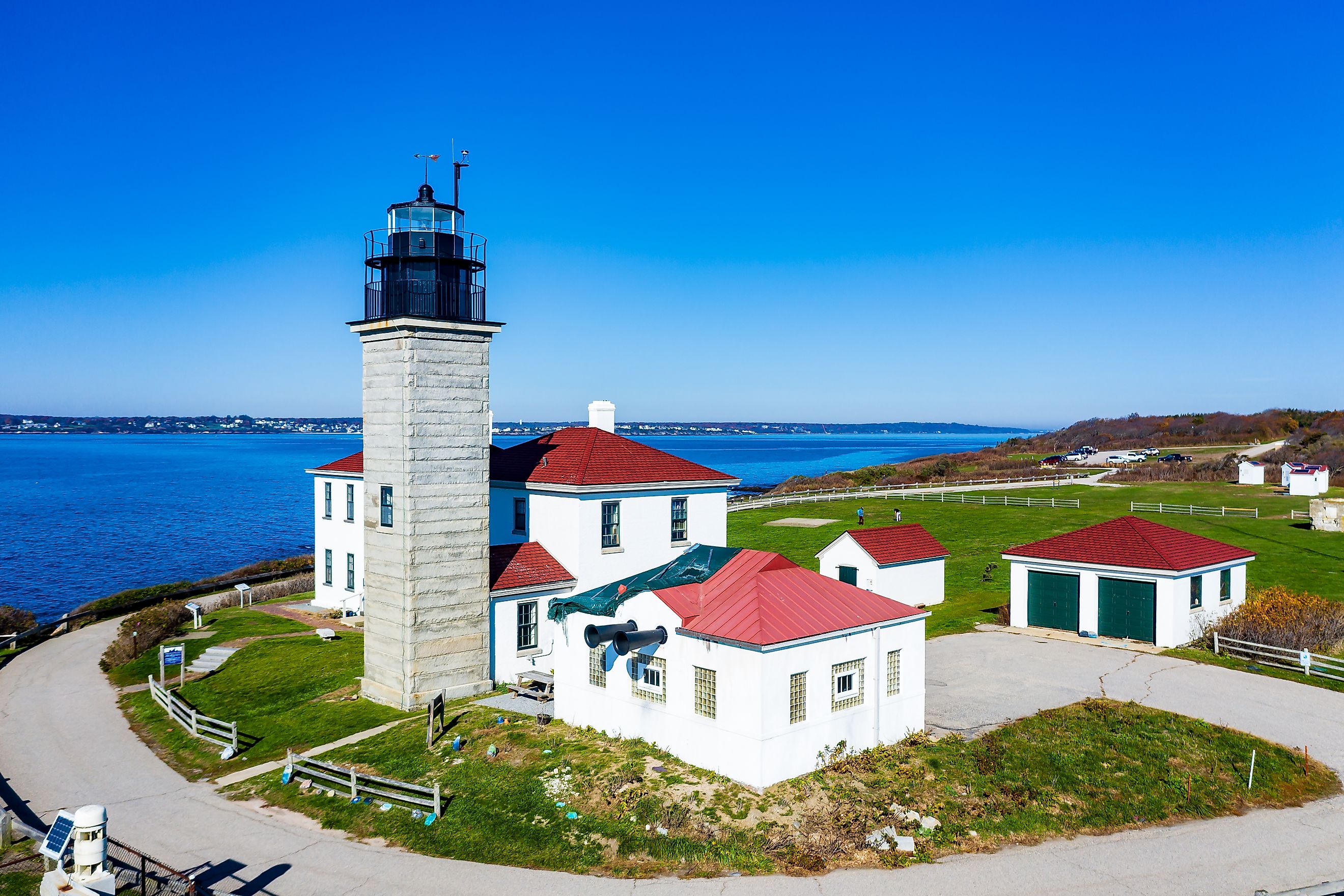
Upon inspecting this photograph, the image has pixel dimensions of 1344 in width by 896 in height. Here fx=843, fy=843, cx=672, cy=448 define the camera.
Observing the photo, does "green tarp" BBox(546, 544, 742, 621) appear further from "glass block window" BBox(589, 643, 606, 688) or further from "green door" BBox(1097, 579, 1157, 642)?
"green door" BBox(1097, 579, 1157, 642)

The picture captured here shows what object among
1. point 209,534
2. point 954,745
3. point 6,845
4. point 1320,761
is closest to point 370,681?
point 6,845

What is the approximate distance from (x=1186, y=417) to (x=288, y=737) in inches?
5905

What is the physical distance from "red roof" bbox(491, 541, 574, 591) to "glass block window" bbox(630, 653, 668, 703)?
678cm

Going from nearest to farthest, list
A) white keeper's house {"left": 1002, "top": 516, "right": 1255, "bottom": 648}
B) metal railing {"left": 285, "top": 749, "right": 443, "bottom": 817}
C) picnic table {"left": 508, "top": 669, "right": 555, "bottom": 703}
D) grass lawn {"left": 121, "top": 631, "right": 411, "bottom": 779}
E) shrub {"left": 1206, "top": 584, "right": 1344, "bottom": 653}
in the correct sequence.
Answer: metal railing {"left": 285, "top": 749, "right": 443, "bottom": 817} < grass lawn {"left": 121, "top": 631, "right": 411, "bottom": 779} < picnic table {"left": 508, "top": 669, "right": 555, "bottom": 703} < shrub {"left": 1206, "top": 584, "right": 1344, "bottom": 653} < white keeper's house {"left": 1002, "top": 516, "right": 1255, "bottom": 648}

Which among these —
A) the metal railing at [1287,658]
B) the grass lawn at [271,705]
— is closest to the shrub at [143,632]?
the grass lawn at [271,705]

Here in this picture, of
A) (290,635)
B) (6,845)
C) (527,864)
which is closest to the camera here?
(527,864)

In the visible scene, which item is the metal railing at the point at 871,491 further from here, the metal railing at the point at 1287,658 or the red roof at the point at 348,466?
the metal railing at the point at 1287,658

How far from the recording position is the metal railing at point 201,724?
20719 mm

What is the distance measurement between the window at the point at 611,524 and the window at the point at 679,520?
91.4 inches

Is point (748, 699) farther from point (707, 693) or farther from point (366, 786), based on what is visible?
point (366, 786)

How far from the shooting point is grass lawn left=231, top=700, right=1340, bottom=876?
14.1 m

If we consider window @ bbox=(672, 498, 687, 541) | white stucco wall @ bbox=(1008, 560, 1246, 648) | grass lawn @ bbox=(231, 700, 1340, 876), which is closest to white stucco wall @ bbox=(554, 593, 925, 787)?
grass lawn @ bbox=(231, 700, 1340, 876)

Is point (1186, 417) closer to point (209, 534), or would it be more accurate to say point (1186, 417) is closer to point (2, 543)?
point (209, 534)

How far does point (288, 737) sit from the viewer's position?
21.0 metres
